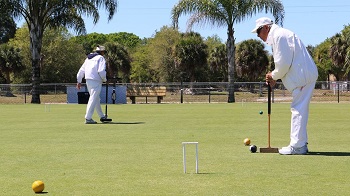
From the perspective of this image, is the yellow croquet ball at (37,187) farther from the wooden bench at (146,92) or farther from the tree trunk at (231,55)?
the wooden bench at (146,92)

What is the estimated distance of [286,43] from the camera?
943cm

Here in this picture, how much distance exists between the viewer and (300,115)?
31.1 feet

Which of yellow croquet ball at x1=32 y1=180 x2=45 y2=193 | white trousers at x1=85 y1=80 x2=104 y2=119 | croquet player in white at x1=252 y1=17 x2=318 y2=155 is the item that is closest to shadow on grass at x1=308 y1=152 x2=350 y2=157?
croquet player in white at x1=252 y1=17 x2=318 y2=155

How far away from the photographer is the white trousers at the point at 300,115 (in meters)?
9.44

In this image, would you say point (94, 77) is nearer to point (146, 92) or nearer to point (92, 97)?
point (92, 97)

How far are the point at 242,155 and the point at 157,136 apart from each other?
12.5 feet

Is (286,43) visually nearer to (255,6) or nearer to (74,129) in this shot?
(74,129)

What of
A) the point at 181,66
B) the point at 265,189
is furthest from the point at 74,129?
the point at 181,66

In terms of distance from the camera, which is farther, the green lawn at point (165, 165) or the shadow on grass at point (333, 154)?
the shadow on grass at point (333, 154)

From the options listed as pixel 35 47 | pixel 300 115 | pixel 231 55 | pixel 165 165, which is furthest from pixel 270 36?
pixel 35 47

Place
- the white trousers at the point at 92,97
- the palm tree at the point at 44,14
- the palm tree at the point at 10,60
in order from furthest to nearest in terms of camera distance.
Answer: the palm tree at the point at 10,60
the palm tree at the point at 44,14
the white trousers at the point at 92,97

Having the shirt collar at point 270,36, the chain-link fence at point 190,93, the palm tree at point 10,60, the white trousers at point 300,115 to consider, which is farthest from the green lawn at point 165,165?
the palm tree at point 10,60

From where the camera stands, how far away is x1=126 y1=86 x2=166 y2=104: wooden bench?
132ft

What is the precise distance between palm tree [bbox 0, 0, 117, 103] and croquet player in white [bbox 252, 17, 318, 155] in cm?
2849
